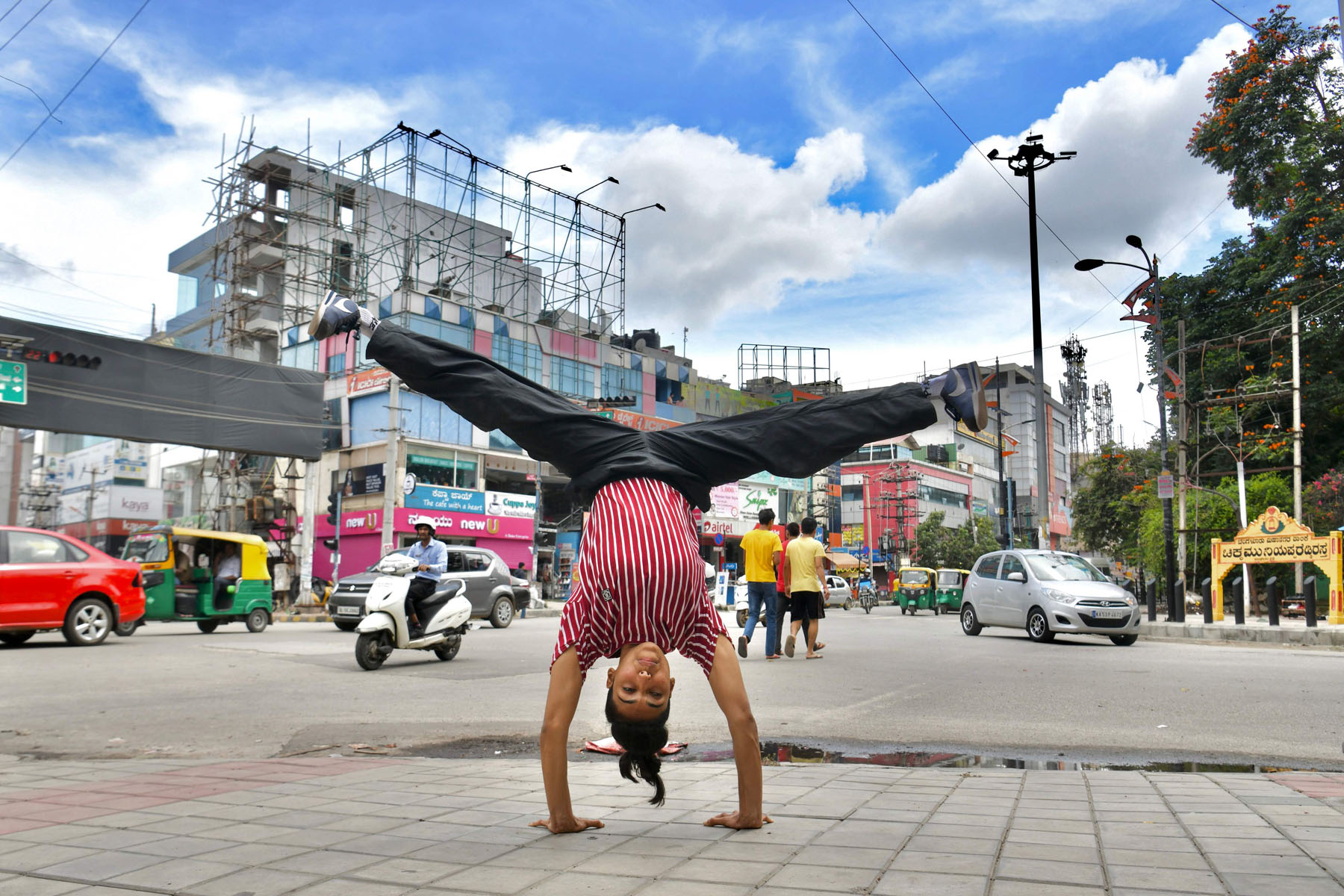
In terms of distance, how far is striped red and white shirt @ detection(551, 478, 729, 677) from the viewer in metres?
3.36

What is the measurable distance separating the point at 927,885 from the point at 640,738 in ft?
3.34

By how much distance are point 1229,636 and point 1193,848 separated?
1614 cm

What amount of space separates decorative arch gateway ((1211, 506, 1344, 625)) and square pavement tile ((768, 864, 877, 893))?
17.9 meters

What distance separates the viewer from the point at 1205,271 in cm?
3153

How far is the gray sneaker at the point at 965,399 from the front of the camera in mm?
3793

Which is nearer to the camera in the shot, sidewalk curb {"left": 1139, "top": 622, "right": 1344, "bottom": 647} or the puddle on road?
the puddle on road

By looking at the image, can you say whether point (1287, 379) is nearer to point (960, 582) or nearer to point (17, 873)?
point (960, 582)

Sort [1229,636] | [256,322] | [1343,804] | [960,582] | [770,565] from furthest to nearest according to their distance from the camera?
[256,322], [960,582], [1229,636], [770,565], [1343,804]

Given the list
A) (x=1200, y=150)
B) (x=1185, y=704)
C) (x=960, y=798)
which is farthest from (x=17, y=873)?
(x=1200, y=150)

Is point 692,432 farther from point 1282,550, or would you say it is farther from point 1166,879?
point 1282,550

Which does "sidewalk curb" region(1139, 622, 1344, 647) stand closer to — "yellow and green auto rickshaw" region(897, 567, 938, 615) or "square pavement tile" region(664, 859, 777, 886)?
"square pavement tile" region(664, 859, 777, 886)

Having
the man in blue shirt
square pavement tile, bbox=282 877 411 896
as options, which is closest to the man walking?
the man in blue shirt

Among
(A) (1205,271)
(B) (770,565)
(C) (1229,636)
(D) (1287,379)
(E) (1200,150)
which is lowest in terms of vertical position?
(C) (1229,636)

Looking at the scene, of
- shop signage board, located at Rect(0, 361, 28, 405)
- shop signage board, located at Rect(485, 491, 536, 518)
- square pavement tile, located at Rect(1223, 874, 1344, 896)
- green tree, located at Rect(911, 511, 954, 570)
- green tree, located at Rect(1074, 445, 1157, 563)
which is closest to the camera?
square pavement tile, located at Rect(1223, 874, 1344, 896)
